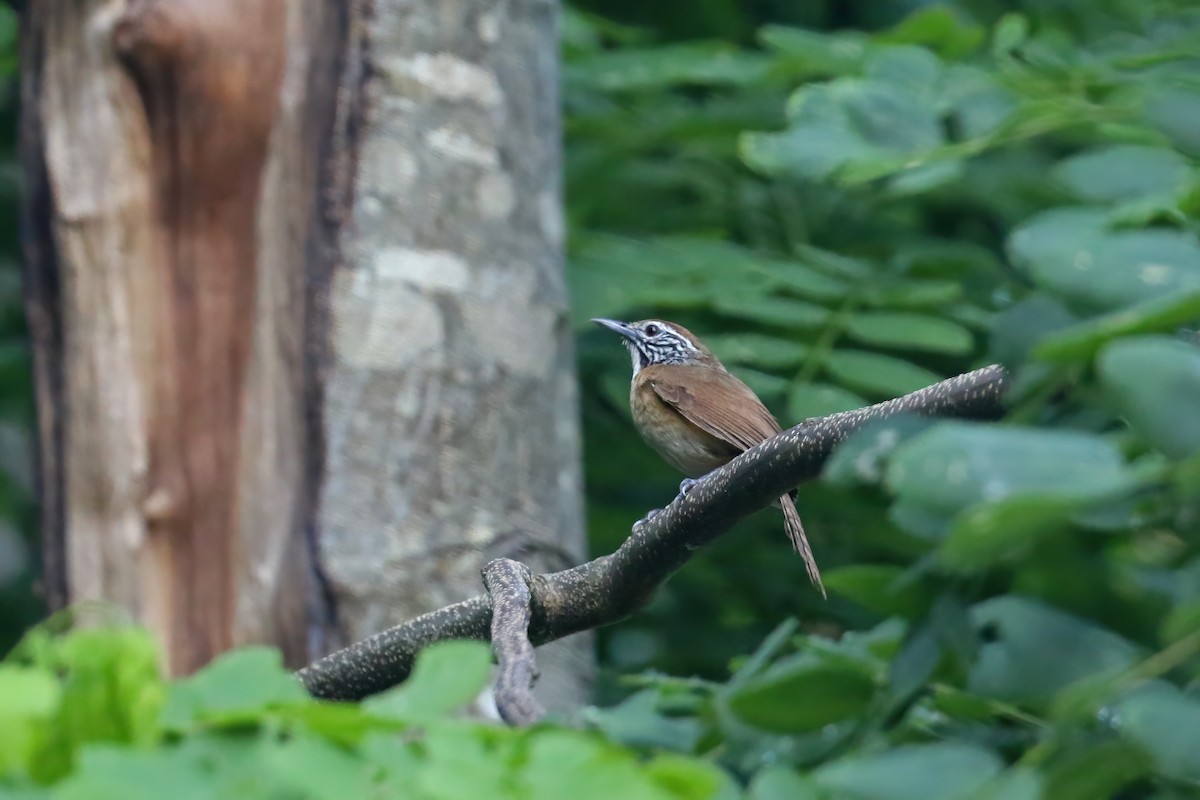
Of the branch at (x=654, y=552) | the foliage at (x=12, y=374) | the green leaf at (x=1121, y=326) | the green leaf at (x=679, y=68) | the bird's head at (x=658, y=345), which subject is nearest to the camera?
the green leaf at (x=1121, y=326)

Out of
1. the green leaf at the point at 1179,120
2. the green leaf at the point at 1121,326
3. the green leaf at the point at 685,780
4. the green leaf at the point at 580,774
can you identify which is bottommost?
the green leaf at the point at 685,780

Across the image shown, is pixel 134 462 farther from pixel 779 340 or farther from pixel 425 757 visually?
pixel 425 757

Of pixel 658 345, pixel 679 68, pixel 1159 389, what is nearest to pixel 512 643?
pixel 1159 389

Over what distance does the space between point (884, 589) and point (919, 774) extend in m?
0.30

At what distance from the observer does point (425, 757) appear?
4.44ft

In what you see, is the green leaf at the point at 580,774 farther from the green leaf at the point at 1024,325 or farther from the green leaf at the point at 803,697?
the green leaf at the point at 1024,325

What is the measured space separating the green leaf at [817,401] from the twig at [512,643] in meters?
1.54

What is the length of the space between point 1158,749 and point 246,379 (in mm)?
3687

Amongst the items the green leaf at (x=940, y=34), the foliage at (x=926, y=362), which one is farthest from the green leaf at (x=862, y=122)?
the green leaf at (x=940, y=34)

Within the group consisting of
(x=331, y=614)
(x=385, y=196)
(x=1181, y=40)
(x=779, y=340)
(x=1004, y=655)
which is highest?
(x=1181, y=40)

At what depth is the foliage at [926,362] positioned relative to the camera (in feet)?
4.19

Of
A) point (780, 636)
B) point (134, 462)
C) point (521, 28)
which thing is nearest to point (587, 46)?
point (521, 28)

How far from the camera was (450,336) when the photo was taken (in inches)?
177

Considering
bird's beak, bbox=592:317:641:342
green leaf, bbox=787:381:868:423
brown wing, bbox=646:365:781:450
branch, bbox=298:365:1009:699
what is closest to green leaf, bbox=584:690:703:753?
branch, bbox=298:365:1009:699
